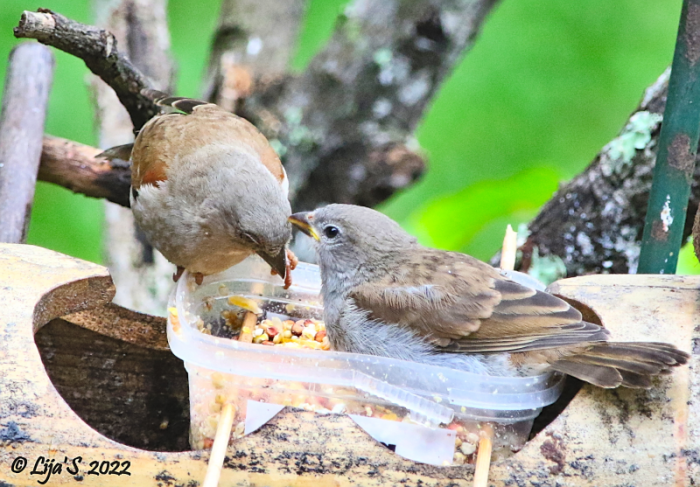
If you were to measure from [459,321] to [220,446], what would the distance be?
103 centimetres

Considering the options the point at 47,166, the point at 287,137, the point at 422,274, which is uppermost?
the point at 287,137

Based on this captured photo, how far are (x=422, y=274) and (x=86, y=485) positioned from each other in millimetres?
1476

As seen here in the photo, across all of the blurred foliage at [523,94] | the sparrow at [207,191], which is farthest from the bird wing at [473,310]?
the blurred foliage at [523,94]

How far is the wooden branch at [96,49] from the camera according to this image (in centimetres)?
373

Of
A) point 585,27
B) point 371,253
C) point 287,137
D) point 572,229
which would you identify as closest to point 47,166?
point 287,137

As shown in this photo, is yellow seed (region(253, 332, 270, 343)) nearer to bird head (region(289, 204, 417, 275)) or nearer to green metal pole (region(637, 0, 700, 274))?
bird head (region(289, 204, 417, 275))

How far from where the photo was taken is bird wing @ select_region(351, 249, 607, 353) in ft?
9.84

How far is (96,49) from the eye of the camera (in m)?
4.14

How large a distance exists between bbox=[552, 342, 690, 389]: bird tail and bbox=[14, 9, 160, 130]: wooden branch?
2.75m

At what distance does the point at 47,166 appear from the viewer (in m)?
4.89

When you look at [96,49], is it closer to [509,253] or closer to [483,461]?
[509,253]

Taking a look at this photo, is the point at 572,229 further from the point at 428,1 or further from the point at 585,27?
the point at 585,27

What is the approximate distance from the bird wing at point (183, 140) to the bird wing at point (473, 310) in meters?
1.18

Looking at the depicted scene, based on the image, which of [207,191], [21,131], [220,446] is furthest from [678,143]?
[21,131]
